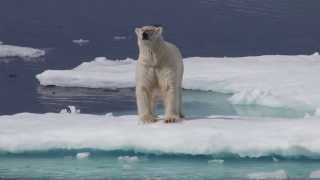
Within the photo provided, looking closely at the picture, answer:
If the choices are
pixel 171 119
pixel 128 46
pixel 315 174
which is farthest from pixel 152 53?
pixel 128 46

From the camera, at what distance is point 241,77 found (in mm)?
11711

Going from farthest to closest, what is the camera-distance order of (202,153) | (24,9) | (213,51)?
1. (24,9)
2. (213,51)
3. (202,153)

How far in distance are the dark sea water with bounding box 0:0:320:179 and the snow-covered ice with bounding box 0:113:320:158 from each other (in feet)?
0.32

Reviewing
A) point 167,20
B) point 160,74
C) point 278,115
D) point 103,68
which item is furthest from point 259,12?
point 160,74

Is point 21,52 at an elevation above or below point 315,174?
below

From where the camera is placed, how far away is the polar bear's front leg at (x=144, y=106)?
778 cm

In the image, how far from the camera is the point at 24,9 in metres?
21.5

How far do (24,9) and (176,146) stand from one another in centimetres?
1486

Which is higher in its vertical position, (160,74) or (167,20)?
(160,74)

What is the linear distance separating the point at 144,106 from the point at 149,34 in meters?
0.59

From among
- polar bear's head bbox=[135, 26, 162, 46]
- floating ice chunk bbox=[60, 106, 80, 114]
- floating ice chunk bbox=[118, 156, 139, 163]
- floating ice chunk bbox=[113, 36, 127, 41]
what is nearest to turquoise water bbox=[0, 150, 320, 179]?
floating ice chunk bbox=[118, 156, 139, 163]

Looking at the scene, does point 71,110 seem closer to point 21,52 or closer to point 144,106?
point 144,106

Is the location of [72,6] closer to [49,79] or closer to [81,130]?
[49,79]

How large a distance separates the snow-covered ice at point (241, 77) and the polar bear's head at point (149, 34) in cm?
250
